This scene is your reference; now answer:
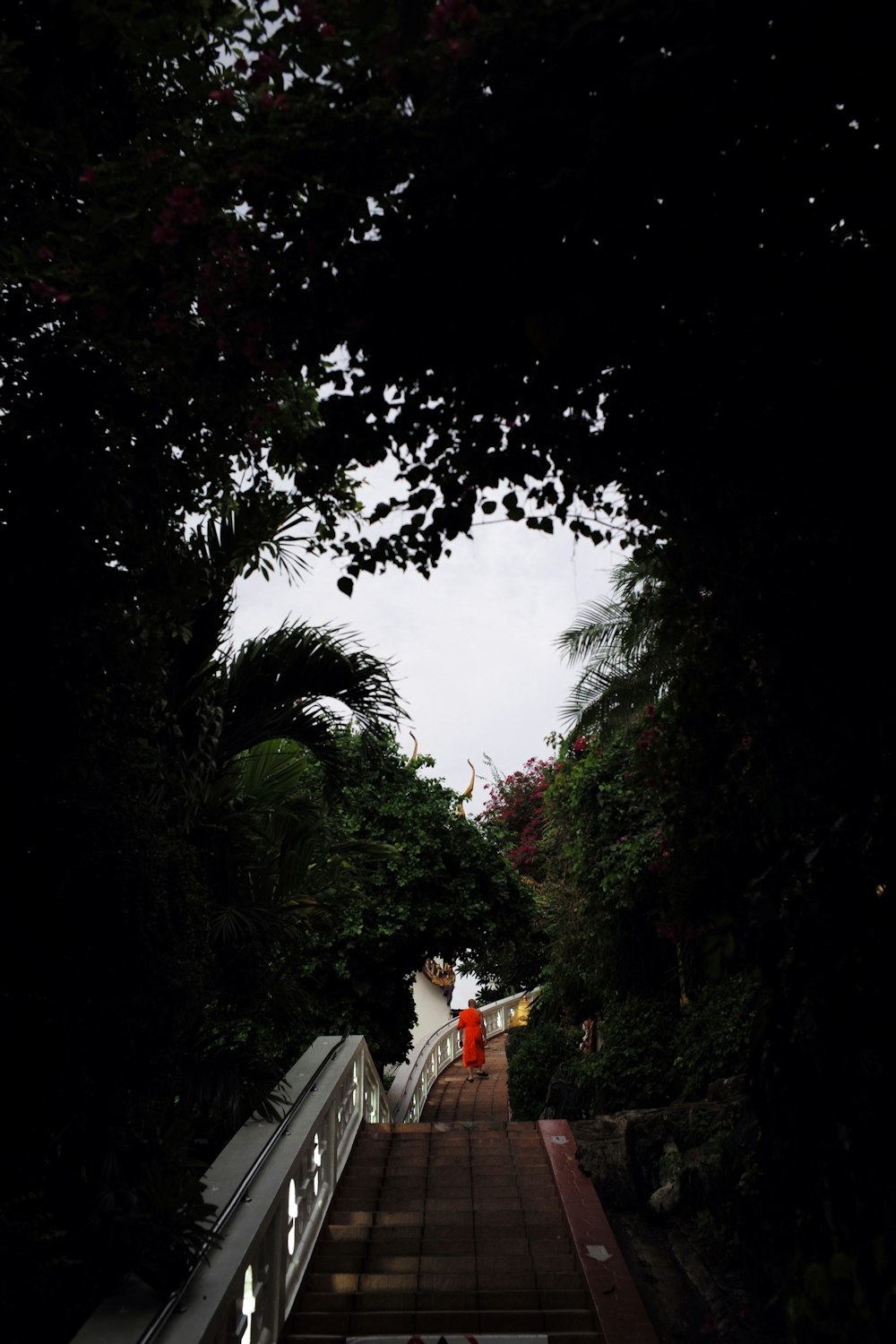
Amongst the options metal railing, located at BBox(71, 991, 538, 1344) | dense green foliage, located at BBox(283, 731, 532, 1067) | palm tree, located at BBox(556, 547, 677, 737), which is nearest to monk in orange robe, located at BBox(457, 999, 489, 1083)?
dense green foliage, located at BBox(283, 731, 532, 1067)

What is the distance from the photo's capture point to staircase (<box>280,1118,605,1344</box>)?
14.4ft

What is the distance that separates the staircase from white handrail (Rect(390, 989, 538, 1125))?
9.42 feet

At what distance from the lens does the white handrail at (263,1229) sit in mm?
2932

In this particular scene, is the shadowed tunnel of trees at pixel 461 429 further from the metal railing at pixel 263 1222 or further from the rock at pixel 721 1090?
the rock at pixel 721 1090

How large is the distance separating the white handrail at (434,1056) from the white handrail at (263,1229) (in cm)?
371

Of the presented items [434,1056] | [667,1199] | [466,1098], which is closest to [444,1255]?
[667,1199]

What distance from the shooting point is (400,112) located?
8.30ft

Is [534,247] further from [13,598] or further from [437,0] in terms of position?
[13,598]

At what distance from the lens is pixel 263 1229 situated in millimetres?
3799

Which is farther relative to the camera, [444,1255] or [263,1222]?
[444,1255]

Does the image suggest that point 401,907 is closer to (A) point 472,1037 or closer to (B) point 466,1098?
(A) point 472,1037

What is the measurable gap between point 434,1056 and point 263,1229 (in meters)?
13.7

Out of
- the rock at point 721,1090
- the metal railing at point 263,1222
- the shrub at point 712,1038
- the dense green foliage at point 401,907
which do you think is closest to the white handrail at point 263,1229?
the metal railing at point 263,1222

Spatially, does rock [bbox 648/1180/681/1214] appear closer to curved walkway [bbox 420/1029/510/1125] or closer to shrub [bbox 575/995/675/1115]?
shrub [bbox 575/995/675/1115]
